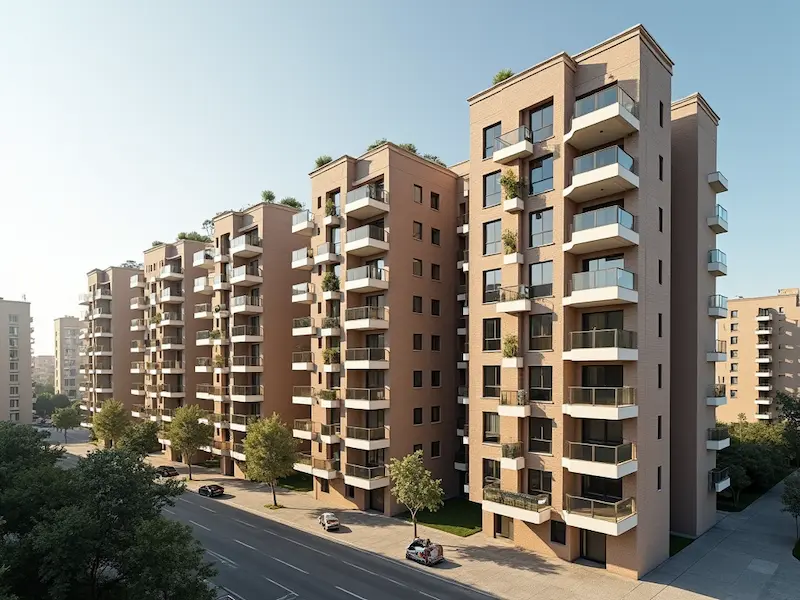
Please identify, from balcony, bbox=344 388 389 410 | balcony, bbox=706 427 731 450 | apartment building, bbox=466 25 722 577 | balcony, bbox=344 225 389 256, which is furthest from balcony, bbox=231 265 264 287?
balcony, bbox=706 427 731 450

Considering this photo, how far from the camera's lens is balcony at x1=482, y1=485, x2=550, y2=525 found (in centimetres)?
2902

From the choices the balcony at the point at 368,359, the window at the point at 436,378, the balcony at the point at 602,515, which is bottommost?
the balcony at the point at 602,515

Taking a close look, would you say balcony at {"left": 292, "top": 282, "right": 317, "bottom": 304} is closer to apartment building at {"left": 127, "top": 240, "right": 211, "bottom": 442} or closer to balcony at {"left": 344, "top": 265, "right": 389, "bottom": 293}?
balcony at {"left": 344, "top": 265, "right": 389, "bottom": 293}

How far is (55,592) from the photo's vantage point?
1791 cm

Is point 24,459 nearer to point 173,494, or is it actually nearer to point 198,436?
point 173,494

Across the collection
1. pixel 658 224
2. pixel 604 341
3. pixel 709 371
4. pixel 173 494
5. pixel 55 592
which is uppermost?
pixel 658 224

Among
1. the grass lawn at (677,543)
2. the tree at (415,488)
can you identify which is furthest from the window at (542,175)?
the grass lawn at (677,543)

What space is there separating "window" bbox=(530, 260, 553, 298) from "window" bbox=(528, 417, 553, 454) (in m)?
7.83

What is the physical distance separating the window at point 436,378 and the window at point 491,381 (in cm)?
903

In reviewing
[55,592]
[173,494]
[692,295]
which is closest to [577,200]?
[692,295]

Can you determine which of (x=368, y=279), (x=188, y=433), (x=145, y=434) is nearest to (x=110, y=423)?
(x=145, y=434)

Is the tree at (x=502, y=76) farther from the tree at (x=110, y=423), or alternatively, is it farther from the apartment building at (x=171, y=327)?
the tree at (x=110, y=423)

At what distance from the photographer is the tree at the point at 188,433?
52188 mm

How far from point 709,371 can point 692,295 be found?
6.22m
